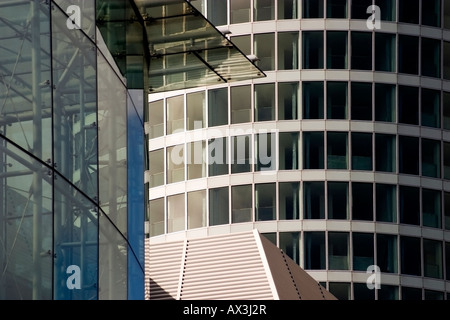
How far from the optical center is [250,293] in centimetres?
3569

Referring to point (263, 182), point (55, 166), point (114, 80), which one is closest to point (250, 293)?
point (114, 80)

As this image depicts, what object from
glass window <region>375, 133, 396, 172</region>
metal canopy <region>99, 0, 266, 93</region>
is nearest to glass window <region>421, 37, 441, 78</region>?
glass window <region>375, 133, 396, 172</region>

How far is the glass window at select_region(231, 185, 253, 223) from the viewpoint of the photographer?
6938 cm

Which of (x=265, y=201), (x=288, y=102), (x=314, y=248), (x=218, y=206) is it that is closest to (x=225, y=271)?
(x=314, y=248)

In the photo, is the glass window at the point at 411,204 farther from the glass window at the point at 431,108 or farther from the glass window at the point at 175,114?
the glass window at the point at 175,114

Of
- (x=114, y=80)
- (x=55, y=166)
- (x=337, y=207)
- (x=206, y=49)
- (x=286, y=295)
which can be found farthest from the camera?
(x=337, y=207)

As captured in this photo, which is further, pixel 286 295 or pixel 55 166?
pixel 286 295

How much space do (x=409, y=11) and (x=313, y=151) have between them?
8.98 metres

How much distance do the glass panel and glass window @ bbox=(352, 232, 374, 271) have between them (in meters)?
1.75

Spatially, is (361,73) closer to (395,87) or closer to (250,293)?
(395,87)

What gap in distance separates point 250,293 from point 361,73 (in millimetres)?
36158

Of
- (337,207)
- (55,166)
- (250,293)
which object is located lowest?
(55,166)

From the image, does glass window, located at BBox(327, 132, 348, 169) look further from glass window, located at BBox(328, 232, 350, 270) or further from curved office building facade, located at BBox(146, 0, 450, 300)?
glass window, located at BBox(328, 232, 350, 270)

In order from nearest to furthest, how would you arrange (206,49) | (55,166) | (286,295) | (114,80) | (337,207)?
(55,166) < (114,80) < (206,49) < (286,295) < (337,207)
